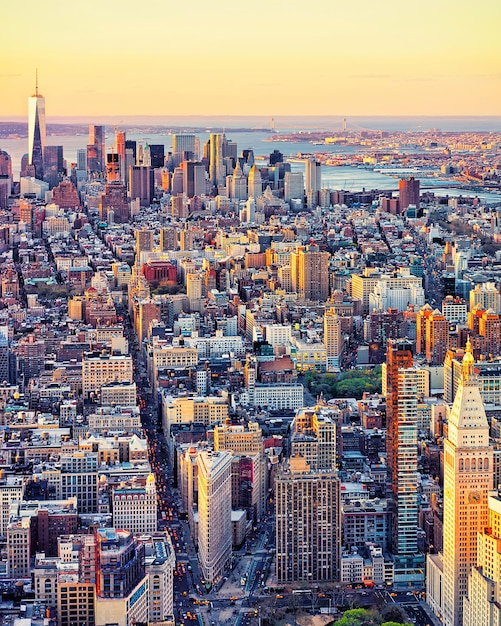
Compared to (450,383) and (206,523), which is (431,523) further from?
(450,383)

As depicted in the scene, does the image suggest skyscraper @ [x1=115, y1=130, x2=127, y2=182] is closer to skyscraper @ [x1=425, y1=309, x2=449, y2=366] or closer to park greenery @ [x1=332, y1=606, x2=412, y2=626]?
skyscraper @ [x1=425, y1=309, x2=449, y2=366]

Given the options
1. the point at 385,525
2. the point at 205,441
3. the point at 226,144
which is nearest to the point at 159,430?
the point at 205,441

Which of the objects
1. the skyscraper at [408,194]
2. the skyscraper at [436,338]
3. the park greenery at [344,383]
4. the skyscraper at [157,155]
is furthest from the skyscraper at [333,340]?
the skyscraper at [157,155]

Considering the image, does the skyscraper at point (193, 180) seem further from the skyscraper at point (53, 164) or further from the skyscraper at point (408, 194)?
the skyscraper at point (408, 194)

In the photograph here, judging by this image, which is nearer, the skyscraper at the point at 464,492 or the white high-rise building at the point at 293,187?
the skyscraper at the point at 464,492

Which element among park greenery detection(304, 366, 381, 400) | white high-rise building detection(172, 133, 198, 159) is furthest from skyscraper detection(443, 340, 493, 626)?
white high-rise building detection(172, 133, 198, 159)

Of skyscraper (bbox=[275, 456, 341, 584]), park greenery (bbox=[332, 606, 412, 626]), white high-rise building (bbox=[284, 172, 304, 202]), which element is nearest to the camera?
park greenery (bbox=[332, 606, 412, 626])
